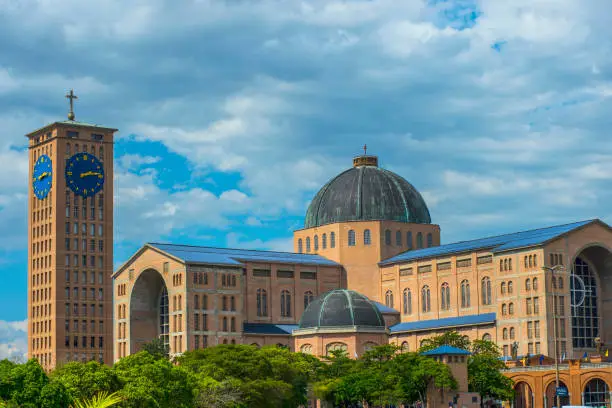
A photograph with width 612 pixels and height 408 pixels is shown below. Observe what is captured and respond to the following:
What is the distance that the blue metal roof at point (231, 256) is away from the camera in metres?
134

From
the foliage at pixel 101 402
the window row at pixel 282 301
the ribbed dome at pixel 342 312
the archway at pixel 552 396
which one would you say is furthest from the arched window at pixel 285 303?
the foliage at pixel 101 402

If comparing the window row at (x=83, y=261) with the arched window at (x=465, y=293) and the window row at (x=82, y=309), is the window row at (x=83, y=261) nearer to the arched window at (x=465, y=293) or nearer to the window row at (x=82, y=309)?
the window row at (x=82, y=309)

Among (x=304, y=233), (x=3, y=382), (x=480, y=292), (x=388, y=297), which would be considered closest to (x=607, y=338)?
(x=480, y=292)

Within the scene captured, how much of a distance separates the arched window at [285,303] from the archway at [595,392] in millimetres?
44351

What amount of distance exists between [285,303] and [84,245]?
4192 cm

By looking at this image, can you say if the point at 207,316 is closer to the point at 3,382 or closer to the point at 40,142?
the point at 40,142

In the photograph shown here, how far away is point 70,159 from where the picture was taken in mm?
169500

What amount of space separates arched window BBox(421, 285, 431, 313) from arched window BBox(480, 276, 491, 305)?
8920 millimetres

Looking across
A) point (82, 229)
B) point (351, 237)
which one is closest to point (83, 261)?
point (82, 229)

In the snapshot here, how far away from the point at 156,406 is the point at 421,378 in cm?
3038

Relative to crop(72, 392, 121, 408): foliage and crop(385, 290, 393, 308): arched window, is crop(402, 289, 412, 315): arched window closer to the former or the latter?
crop(385, 290, 393, 308): arched window

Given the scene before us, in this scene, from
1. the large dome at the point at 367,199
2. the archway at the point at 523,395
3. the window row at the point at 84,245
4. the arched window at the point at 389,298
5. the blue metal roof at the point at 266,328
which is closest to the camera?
the archway at the point at 523,395

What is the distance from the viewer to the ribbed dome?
12456 cm

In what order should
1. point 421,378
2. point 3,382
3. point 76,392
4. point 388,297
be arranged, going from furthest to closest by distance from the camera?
point 388,297
point 421,378
point 76,392
point 3,382
